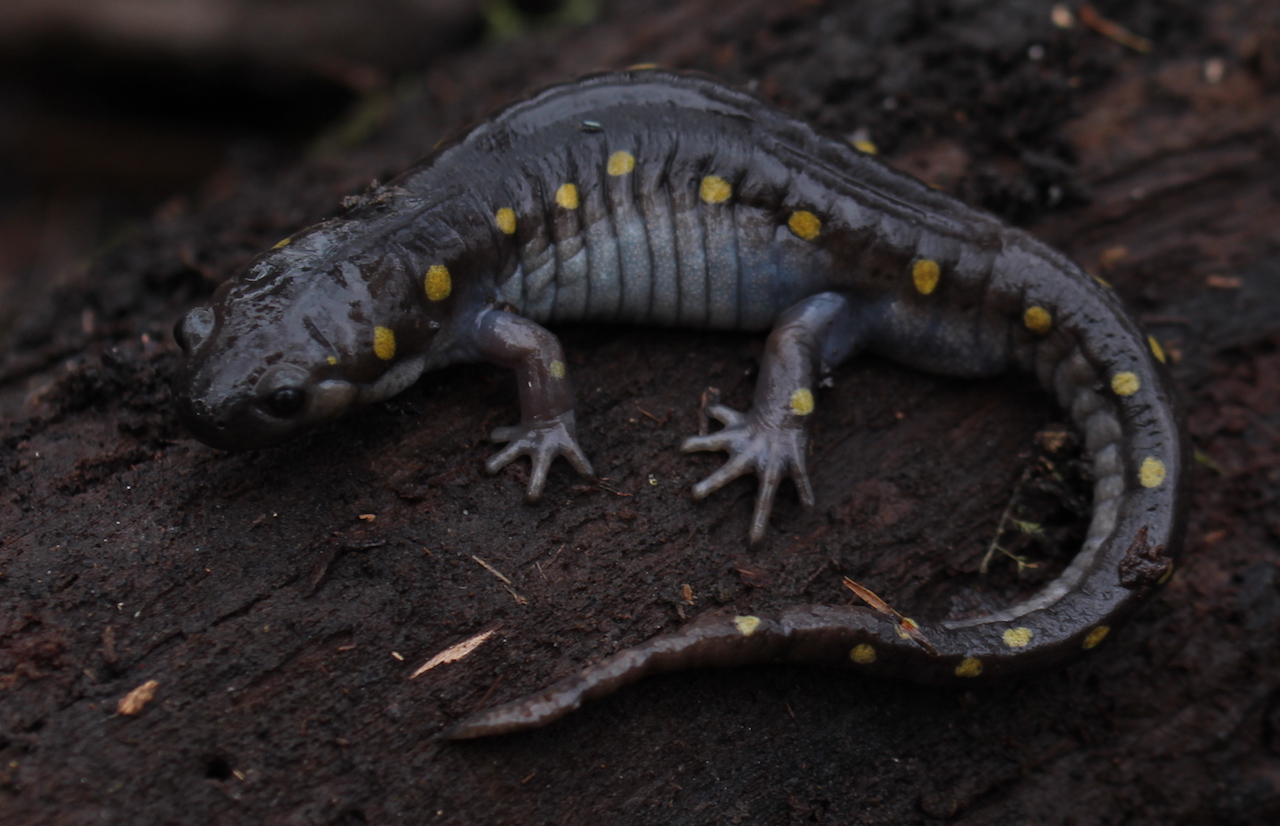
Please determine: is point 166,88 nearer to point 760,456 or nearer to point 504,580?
point 504,580

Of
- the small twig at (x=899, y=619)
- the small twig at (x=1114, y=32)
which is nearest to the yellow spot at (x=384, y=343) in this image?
the small twig at (x=899, y=619)

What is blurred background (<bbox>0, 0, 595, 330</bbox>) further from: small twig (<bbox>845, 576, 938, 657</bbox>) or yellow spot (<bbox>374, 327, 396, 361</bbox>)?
small twig (<bbox>845, 576, 938, 657</bbox>)

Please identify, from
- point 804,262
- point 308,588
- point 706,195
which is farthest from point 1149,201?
point 308,588

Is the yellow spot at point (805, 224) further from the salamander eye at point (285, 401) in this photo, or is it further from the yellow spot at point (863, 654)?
the salamander eye at point (285, 401)

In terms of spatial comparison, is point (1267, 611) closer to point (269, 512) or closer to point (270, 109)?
point (269, 512)

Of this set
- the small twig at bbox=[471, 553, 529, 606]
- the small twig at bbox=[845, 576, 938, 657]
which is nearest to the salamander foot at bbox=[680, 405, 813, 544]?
the small twig at bbox=[845, 576, 938, 657]

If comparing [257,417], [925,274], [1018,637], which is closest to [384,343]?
[257,417]
